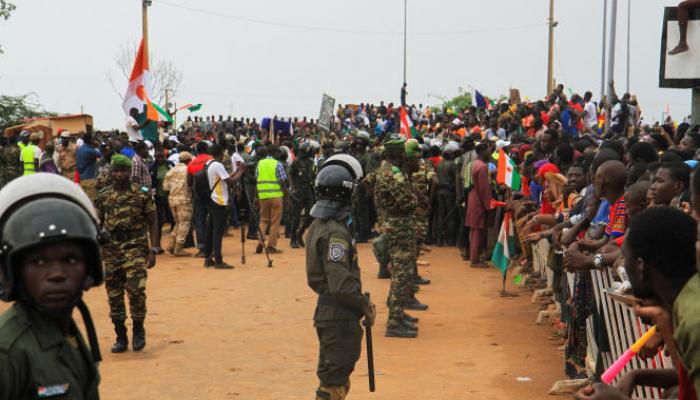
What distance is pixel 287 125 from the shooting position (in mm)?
26906

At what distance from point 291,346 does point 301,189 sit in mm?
8238

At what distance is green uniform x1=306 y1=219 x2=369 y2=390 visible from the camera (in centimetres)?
584

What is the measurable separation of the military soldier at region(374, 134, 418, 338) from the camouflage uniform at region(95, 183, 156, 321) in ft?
9.09

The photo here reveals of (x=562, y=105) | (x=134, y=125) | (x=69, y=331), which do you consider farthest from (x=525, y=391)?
(x=562, y=105)

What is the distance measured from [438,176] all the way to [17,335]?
14.9 m

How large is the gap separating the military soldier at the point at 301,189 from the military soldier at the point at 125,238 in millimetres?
8439

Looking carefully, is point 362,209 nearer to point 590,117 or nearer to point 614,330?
point 590,117

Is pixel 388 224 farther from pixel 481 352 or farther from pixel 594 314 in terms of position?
pixel 594 314

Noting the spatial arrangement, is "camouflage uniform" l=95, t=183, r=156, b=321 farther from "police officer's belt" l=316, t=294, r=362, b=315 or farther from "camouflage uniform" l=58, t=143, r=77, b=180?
"camouflage uniform" l=58, t=143, r=77, b=180

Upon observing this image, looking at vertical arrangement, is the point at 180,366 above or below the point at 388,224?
below

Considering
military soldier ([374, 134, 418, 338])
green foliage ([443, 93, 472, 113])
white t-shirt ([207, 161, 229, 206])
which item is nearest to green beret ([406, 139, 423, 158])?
military soldier ([374, 134, 418, 338])

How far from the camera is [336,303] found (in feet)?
19.5

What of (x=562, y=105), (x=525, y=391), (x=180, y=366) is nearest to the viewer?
(x=525, y=391)

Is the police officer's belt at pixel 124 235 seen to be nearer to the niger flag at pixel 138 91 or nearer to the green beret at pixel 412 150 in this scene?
the green beret at pixel 412 150
